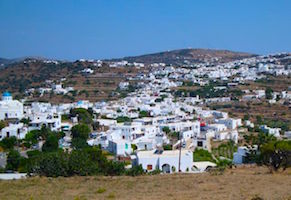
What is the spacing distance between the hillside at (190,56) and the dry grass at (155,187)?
124527mm

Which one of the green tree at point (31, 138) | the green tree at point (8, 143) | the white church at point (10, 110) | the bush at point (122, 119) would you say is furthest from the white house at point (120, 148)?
the white church at point (10, 110)

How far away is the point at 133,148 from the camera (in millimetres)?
30047

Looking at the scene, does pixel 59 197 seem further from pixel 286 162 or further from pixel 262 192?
pixel 286 162

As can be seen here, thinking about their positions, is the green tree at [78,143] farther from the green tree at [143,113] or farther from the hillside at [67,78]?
the hillside at [67,78]

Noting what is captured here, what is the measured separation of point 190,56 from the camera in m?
147

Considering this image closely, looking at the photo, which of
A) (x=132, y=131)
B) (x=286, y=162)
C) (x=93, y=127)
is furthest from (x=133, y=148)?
(x=286, y=162)

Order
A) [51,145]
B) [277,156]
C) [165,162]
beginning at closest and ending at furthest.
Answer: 1. [277,156]
2. [165,162]
3. [51,145]

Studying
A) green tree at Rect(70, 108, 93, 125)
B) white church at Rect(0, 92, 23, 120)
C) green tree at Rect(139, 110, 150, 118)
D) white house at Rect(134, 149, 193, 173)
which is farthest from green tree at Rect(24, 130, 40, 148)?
green tree at Rect(139, 110, 150, 118)

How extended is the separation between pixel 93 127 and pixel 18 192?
25.2 m

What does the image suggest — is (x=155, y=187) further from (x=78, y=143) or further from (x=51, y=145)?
(x=78, y=143)

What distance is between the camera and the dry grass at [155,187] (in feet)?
34.6

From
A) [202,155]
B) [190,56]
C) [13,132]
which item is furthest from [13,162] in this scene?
[190,56]

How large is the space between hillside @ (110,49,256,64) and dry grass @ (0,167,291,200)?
12453 cm

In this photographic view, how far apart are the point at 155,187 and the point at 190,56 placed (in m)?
137
